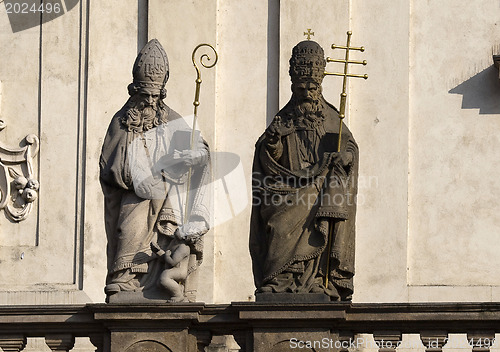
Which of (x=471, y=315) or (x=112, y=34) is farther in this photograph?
(x=112, y=34)

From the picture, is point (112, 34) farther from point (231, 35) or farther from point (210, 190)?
point (210, 190)

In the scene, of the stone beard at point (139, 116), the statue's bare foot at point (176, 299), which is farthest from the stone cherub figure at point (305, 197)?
the stone beard at point (139, 116)

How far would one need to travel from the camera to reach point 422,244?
79.2 ft

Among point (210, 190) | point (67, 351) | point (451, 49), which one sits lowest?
point (67, 351)

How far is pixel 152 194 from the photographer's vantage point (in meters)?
19.1

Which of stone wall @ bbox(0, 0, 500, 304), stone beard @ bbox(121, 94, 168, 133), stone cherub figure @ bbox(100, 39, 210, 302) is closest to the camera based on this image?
stone cherub figure @ bbox(100, 39, 210, 302)

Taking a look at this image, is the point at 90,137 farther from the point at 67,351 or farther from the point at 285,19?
the point at 67,351

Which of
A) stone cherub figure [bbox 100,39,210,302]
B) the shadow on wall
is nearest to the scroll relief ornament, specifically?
the shadow on wall

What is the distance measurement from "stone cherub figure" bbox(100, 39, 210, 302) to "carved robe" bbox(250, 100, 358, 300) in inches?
20.6

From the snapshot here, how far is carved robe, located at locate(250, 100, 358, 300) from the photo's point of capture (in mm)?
18719

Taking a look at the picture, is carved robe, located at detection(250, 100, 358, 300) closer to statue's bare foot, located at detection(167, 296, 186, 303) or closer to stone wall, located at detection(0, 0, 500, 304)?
statue's bare foot, located at detection(167, 296, 186, 303)

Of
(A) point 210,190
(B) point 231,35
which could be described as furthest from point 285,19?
(A) point 210,190

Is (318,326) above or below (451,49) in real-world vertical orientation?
below

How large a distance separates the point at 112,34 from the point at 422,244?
13.3ft
